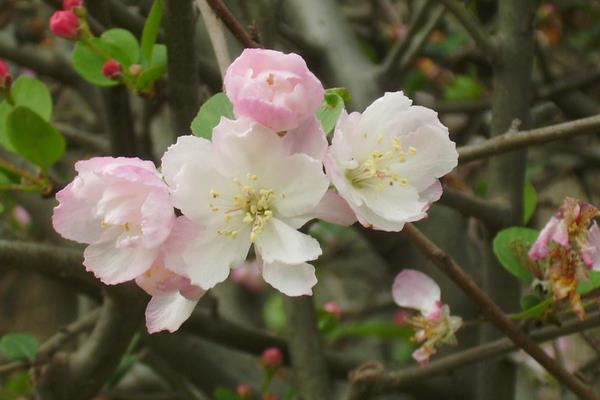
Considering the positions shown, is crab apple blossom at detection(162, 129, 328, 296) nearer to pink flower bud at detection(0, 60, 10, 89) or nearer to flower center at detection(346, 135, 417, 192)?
flower center at detection(346, 135, 417, 192)

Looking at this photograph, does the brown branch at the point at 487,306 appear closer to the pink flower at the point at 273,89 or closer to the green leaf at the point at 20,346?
the pink flower at the point at 273,89

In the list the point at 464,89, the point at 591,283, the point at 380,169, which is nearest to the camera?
the point at 380,169

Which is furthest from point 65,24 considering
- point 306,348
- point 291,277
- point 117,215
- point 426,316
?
point 306,348

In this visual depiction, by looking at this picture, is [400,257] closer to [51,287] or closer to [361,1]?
[361,1]

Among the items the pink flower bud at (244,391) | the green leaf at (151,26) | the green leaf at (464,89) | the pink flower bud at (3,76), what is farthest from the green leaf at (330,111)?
the green leaf at (464,89)

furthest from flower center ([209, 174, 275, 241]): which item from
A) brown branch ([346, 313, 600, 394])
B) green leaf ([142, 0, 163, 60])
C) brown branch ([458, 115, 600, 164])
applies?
brown branch ([346, 313, 600, 394])

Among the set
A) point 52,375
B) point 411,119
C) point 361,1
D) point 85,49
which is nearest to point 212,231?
point 411,119

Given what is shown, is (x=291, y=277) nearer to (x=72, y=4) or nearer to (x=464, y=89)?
(x=72, y=4)
